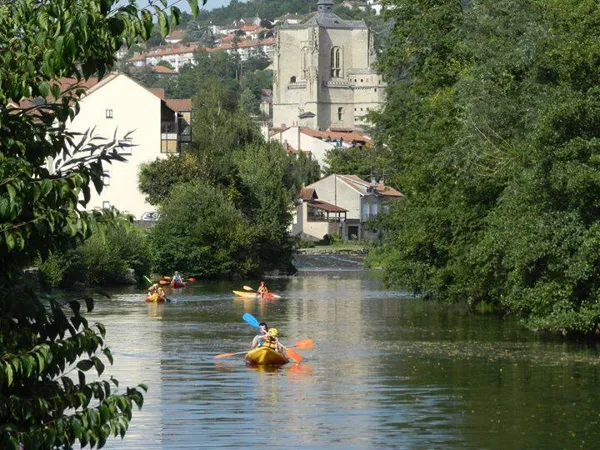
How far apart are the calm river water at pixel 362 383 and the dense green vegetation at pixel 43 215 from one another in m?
10.3

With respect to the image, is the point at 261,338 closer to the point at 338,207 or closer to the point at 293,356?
the point at 293,356

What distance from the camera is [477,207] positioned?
41812 mm

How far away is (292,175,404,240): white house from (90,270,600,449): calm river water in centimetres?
7939

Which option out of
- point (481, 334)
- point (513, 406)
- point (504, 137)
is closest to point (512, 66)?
point (504, 137)

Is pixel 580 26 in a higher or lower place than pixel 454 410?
higher

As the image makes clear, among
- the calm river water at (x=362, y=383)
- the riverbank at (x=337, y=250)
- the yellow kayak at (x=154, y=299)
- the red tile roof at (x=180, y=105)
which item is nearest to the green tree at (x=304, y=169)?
the riverbank at (x=337, y=250)

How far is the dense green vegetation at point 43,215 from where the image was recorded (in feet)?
32.0

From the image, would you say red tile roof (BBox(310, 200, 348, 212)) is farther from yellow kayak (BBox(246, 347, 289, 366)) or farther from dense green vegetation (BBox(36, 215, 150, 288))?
yellow kayak (BBox(246, 347, 289, 366))

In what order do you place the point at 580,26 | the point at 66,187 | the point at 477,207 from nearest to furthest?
1. the point at 66,187
2. the point at 580,26
3. the point at 477,207

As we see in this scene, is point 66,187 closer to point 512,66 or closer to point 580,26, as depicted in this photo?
point 580,26

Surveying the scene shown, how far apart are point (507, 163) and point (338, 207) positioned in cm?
9733

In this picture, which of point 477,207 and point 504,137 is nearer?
point 504,137

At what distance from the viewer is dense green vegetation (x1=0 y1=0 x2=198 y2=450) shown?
9766mm

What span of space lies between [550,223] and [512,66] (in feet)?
16.2
